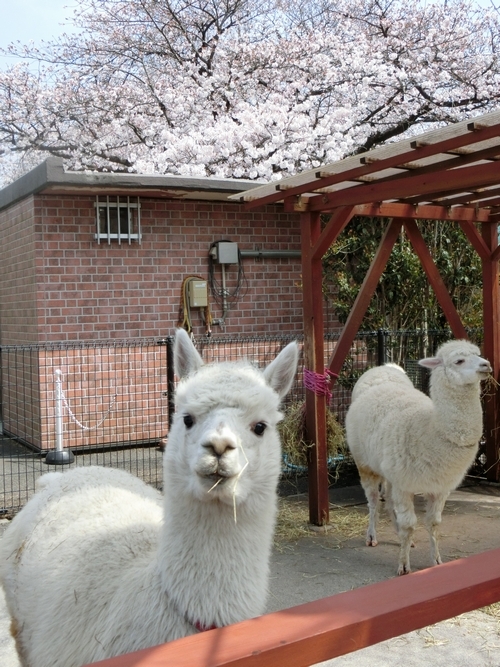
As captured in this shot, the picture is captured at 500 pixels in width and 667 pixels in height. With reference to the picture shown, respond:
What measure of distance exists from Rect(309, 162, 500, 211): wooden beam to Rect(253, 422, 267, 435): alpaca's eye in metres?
2.87

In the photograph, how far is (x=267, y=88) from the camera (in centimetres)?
1596

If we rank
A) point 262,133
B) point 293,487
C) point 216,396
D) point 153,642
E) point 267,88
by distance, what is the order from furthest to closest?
1. point 267,88
2. point 262,133
3. point 293,487
4. point 216,396
5. point 153,642

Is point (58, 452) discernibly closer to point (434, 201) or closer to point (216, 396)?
point (434, 201)

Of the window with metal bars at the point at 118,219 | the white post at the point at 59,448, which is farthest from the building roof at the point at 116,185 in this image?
the white post at the point at 59,448

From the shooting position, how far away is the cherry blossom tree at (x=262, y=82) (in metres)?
14.9

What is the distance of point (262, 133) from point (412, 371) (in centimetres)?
816

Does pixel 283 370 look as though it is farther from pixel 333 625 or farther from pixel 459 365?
pixel 459 365

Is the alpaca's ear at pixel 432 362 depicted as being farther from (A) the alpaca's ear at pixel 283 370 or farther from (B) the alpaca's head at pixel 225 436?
(B) the alpaca's head at pixel 225 436

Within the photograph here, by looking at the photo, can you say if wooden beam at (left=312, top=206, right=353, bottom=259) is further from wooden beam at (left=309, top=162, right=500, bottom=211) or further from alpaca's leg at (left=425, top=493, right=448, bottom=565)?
alpaca's leg at (left=425, top=493, right=448, bottom=565)

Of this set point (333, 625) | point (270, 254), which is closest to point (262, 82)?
point (270, 254)

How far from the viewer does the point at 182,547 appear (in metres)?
2.26

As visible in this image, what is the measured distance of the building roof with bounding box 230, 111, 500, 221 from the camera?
4.38 metres

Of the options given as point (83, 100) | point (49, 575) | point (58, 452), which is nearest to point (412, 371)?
point (58, 452)

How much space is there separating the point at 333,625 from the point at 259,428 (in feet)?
3.54
